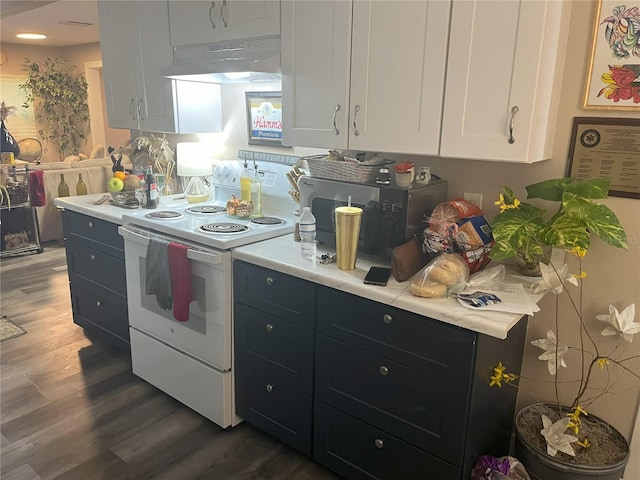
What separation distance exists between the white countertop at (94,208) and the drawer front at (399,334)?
1525 mm

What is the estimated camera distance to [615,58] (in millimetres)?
1688

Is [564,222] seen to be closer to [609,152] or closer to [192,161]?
[609,152]

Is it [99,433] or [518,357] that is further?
[99,433]

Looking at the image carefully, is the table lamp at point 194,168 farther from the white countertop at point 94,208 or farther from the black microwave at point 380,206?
the black microwave at point 380,206

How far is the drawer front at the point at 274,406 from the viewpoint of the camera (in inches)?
83.5

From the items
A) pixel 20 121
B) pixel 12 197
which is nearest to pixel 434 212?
pixel 12 197

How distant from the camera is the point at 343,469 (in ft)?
6.63

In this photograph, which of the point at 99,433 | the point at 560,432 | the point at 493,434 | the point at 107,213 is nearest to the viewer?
the point at 560,432

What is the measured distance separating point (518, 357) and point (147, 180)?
221 cm

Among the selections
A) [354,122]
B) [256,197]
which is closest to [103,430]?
[256,197]

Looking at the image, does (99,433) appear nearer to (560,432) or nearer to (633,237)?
(560,432)

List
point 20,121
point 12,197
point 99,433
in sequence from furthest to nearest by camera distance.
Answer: point 20,121
point 12,197
point 99,433

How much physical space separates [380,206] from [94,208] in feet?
6.28

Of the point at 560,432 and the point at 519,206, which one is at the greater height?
the point at 519,206
